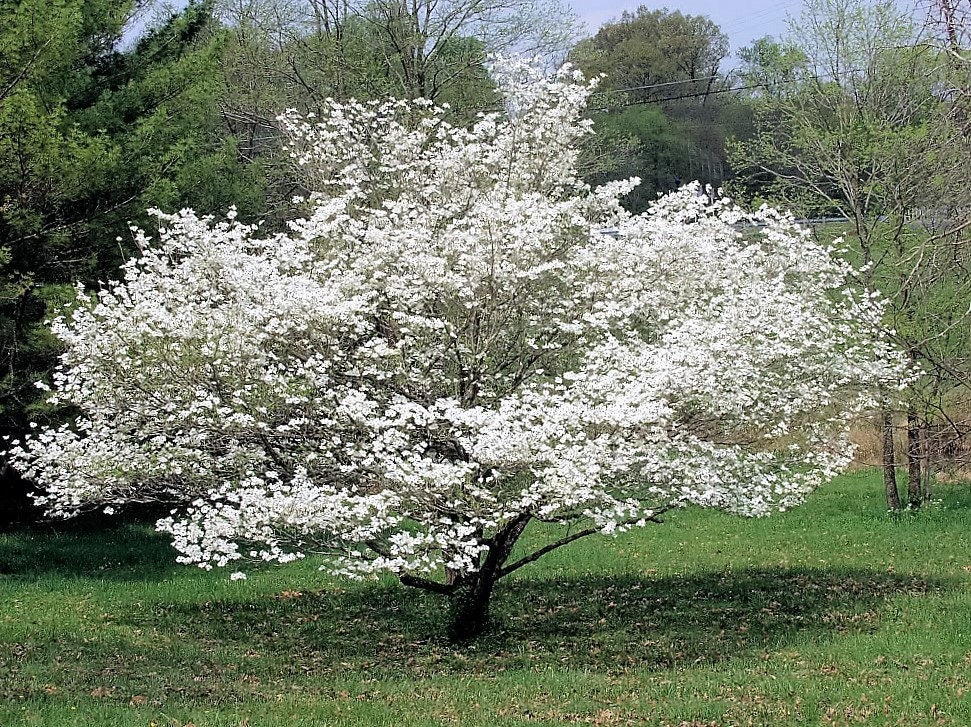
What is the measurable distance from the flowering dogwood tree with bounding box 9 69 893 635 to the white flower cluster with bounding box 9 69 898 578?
0.03 meters

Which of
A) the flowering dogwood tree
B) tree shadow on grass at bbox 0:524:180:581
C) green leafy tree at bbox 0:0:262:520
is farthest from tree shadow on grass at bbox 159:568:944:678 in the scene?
green leafy tree at bbox 0:0:262:520

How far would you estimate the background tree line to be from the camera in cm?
1163

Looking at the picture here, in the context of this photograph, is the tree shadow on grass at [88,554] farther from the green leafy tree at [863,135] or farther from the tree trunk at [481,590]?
the green leafy tree at [863,135]

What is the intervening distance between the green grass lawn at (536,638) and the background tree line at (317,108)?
1578 mm

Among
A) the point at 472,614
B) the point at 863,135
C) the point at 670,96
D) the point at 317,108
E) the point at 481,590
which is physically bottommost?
the point at 472,614

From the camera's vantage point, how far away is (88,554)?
14.0m

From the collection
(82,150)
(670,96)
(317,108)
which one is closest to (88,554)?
(82,150)

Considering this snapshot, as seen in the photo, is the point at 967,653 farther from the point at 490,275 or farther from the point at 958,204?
the point at 490,275

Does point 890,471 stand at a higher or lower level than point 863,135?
lower

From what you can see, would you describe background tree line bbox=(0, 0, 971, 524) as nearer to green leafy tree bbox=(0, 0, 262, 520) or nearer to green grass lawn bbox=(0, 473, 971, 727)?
green leafy tree bbox=(0, 0, 262, 520)

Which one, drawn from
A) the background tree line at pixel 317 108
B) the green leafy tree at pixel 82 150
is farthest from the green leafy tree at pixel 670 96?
the green leafy tree at pixel 82 150

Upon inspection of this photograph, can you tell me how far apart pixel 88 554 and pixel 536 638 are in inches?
284

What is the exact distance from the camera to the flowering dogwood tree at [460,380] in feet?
26.4

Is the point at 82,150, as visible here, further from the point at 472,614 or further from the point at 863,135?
the point at 863,135
